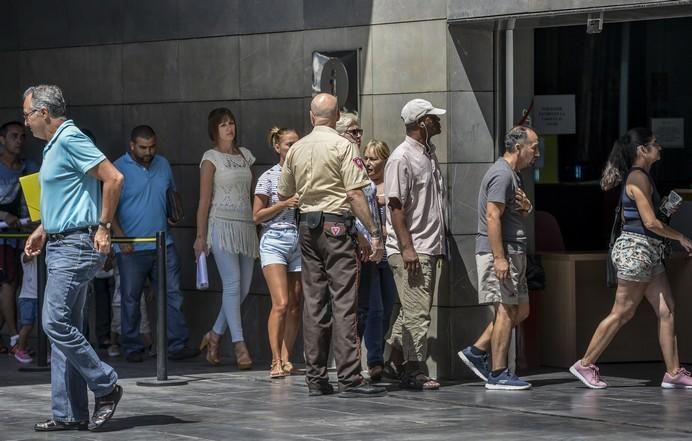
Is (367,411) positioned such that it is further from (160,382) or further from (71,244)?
(71,244)

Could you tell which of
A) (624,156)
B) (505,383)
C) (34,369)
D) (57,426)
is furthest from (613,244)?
(34,369)

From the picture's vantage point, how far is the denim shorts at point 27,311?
43.4 feet

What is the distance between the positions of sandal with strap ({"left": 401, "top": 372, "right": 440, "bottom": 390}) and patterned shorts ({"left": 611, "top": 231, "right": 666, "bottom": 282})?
1.54 metres

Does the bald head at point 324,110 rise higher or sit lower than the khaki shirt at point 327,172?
higher

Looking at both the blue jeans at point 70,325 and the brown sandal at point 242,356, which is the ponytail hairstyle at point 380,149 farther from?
the blue jeans at point 70,325

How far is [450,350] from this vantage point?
460 inches

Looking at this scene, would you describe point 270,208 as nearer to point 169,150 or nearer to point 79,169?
point 169,150

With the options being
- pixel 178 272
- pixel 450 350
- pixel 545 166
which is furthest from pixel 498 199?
pixel 178 272

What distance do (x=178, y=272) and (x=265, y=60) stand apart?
76.5 inches

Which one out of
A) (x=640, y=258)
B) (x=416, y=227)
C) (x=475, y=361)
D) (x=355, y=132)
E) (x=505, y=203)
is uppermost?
(x=355, y=132)

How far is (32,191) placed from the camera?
10.2 meters

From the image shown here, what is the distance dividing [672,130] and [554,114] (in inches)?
90.1

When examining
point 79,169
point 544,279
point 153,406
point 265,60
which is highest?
point 265,60

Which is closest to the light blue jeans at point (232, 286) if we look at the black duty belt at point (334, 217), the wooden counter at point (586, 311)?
the black duty belt at point (334, 217)
